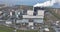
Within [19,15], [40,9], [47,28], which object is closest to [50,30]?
[47,28]

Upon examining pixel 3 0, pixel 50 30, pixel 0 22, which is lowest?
pixel 50 30

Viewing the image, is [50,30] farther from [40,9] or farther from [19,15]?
[19,15]

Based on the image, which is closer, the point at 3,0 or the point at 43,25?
the point at 43,25

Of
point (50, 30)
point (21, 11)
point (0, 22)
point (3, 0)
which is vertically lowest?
point (50, 30)

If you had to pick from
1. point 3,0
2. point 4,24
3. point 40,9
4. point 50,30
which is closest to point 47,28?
point 50,30

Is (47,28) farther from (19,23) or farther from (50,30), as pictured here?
(19,23)

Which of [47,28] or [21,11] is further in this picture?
[21,11]

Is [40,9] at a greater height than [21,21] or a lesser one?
greater

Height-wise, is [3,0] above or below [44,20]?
above
